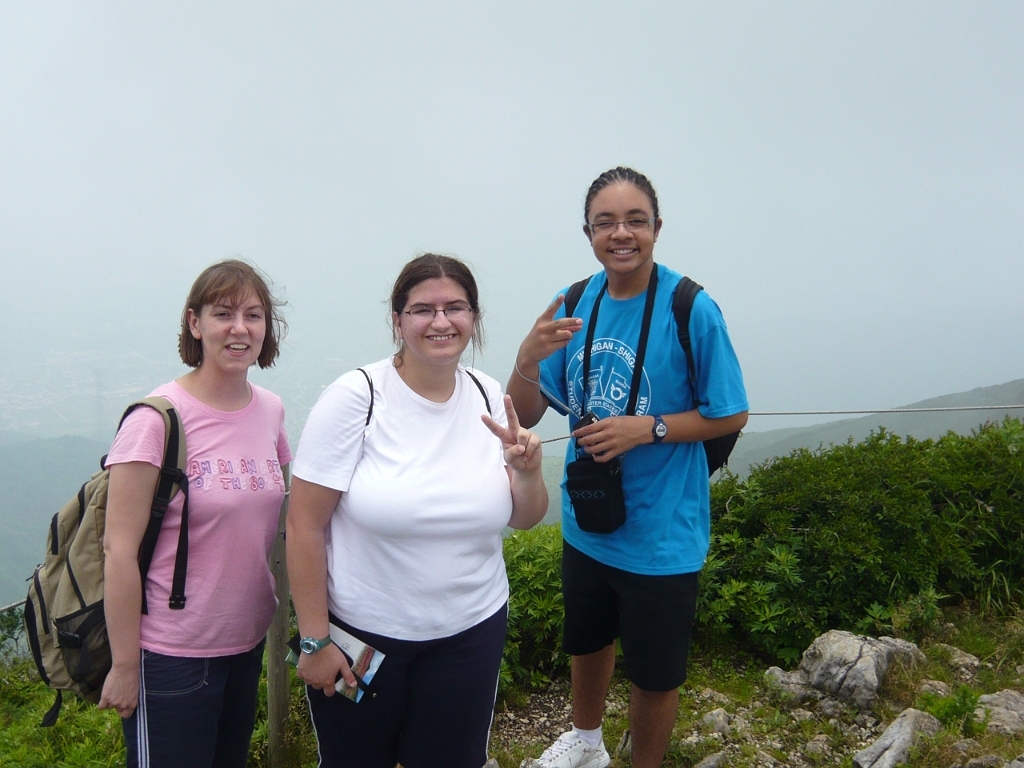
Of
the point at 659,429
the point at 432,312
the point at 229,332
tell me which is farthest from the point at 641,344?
the point at 229,332

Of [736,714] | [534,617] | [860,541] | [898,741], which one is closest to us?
[898,741]

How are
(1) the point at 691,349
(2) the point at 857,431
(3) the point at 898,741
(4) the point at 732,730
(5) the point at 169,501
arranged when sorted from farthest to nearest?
(2) the point at 857,431 → (4) the point at 732,730 → (3) the point at 898,741 → (1) the point at 691,349 → (5) the point at 169,501

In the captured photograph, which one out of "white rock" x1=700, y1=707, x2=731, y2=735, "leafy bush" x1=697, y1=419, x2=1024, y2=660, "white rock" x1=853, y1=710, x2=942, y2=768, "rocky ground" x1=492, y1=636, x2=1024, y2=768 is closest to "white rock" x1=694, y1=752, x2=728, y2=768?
"rocky ground" x1=492, y1=636, x2=1024, y2=768

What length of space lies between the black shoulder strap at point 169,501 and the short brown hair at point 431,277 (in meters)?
0.64

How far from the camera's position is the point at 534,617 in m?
3.39

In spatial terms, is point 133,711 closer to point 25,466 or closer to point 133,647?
point 133,647

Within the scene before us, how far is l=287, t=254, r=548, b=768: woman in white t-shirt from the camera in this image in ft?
5.93

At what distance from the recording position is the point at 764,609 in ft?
12.2

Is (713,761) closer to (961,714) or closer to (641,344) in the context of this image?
(961,714)

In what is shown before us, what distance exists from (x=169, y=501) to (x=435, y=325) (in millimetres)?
815

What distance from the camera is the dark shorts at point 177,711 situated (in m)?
1.80

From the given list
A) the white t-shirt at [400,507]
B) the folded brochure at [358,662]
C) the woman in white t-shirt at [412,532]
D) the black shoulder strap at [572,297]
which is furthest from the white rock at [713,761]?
the black shoulder strap at [572,297]

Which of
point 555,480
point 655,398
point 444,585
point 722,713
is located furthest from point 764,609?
point 444,585

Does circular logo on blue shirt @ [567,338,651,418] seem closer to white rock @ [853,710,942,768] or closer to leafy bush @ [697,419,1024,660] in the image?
white rock @ [853,710,942,768]
